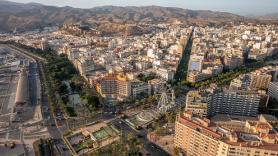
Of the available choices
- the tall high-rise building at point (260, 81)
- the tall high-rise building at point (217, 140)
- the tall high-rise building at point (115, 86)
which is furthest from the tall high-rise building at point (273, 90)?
the tall high-rise building at point (115, 86)

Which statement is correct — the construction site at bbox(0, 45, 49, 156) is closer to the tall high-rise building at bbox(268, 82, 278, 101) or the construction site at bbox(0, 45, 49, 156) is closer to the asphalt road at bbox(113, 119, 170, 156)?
the asphalt road at bbox(113, 119, 170, 156)

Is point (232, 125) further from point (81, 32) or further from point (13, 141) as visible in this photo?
point (81, 32)

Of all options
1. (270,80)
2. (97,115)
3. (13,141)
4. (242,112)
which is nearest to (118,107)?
(97,115)

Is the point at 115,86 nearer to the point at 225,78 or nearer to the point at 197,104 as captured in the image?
the point at 197,104

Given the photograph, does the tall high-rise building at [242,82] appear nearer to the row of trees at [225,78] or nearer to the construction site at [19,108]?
the row of trees at [225,78]

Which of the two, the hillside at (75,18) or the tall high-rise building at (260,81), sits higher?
the hillside at (75,18)

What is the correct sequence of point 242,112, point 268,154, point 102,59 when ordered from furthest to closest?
point 102,59, point 242,112, point 268,154
